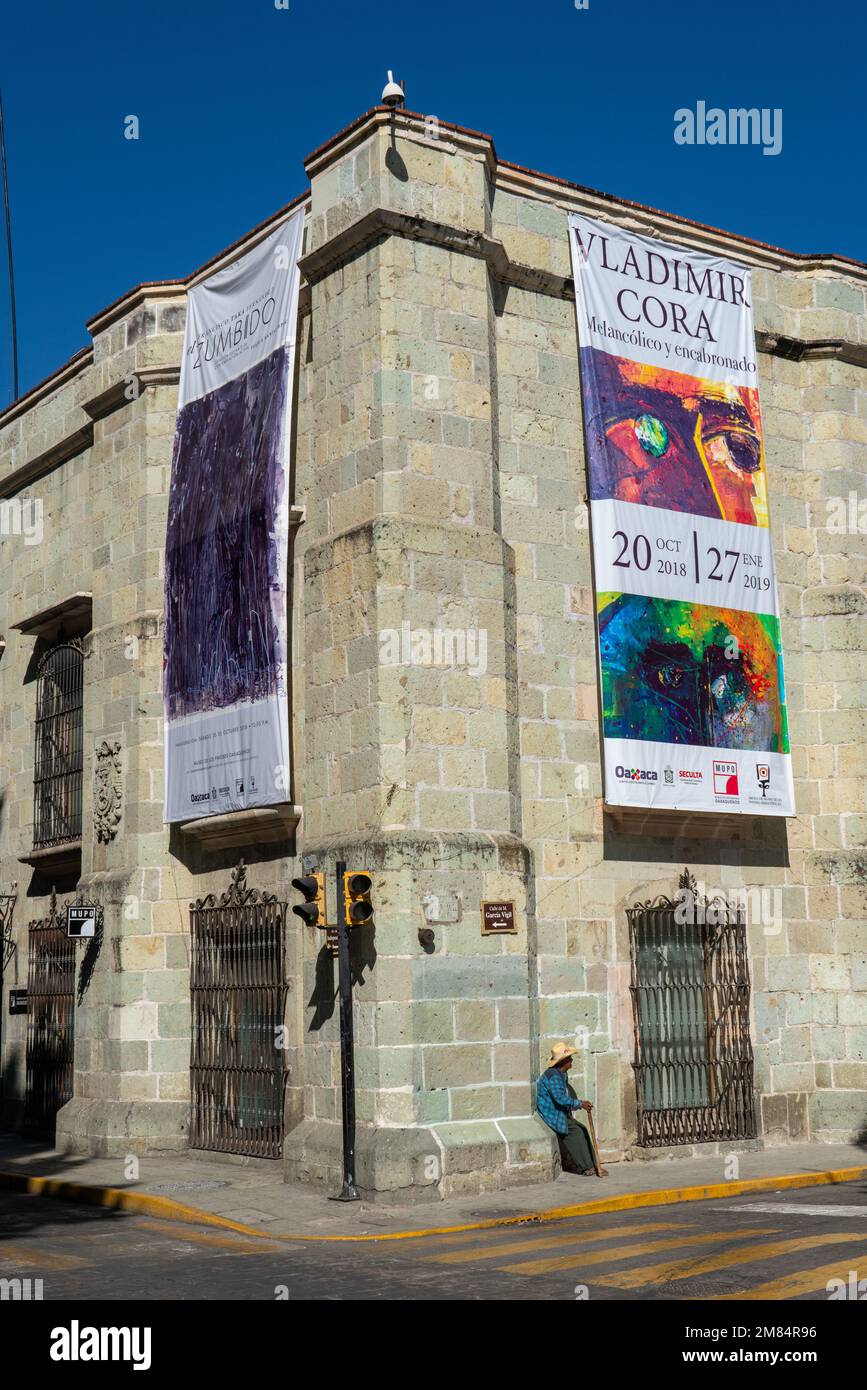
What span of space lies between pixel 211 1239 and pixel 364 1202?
5.52ft

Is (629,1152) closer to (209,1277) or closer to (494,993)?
(494,993)

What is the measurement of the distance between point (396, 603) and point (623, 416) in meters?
4.07

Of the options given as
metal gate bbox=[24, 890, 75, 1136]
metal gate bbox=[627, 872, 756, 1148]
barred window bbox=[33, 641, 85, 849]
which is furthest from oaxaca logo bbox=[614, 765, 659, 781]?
metal gate bbox=[24, 890, 75, 1136]

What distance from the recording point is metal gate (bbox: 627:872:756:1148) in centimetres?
1608

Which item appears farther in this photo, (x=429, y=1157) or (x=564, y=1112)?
(x=564, y=1112)

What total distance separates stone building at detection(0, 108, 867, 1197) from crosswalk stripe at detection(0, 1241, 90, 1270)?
3111 millimetres

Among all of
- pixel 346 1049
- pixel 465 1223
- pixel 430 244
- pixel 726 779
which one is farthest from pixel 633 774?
pixel 430 244

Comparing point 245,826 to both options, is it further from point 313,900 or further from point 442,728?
point 442,728

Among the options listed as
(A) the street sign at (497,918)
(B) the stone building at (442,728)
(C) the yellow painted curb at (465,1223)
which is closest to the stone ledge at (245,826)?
(B) the stone building at (442,728)

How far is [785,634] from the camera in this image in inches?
719

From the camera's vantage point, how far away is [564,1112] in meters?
14.6

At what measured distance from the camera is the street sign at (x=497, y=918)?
14.4 metres

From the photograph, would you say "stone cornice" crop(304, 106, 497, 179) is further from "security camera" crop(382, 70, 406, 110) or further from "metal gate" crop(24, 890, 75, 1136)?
"metal gate" crop(24, 890, 75, 1136)
